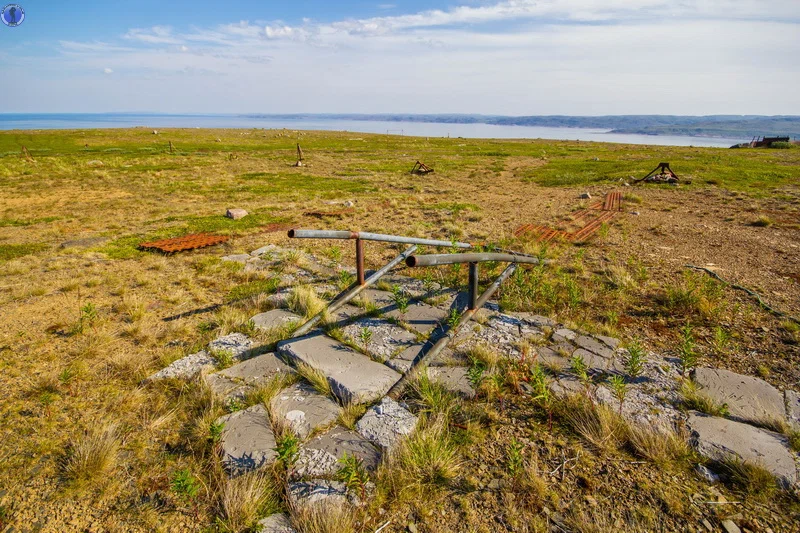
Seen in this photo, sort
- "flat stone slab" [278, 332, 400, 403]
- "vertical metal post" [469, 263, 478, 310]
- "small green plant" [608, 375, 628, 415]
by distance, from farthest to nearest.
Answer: "vertical metal post" [469, 263, 478, 310]
"flat stone slab" [278, 332, 400, 403]
"small green plant" [608, 375, 628, 415]

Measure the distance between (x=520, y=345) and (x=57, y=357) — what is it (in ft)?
16.1

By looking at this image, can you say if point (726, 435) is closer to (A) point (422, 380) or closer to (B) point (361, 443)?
(A) point (422, 380)

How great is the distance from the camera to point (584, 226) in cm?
1034

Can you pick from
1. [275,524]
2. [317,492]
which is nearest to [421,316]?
[317,492]

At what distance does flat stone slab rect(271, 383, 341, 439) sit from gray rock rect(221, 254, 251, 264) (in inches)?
181

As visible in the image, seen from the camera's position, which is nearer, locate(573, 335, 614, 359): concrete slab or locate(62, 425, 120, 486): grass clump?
locate(62, 425, 120, 486): grass clump

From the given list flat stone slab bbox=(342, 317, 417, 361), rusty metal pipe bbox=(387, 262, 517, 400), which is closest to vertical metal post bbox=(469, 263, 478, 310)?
rusty metal pipe bbox=(387, 262, 517, 400)

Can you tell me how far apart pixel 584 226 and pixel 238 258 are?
8.37 meters

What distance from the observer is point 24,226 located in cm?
1080

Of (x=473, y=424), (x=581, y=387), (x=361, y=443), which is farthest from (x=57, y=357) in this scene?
(x=581, y=387)

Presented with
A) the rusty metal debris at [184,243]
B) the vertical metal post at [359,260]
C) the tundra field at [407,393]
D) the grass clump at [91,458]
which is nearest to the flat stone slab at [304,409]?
the tundra field at [407,393]

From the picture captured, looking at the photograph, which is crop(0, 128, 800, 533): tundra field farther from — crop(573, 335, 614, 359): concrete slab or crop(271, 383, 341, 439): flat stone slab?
crop(573, 335, 614, 359): concrete slab

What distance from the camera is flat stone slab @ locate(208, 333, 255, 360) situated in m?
4.21

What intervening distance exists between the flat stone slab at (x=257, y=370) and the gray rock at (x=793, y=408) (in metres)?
4.21
